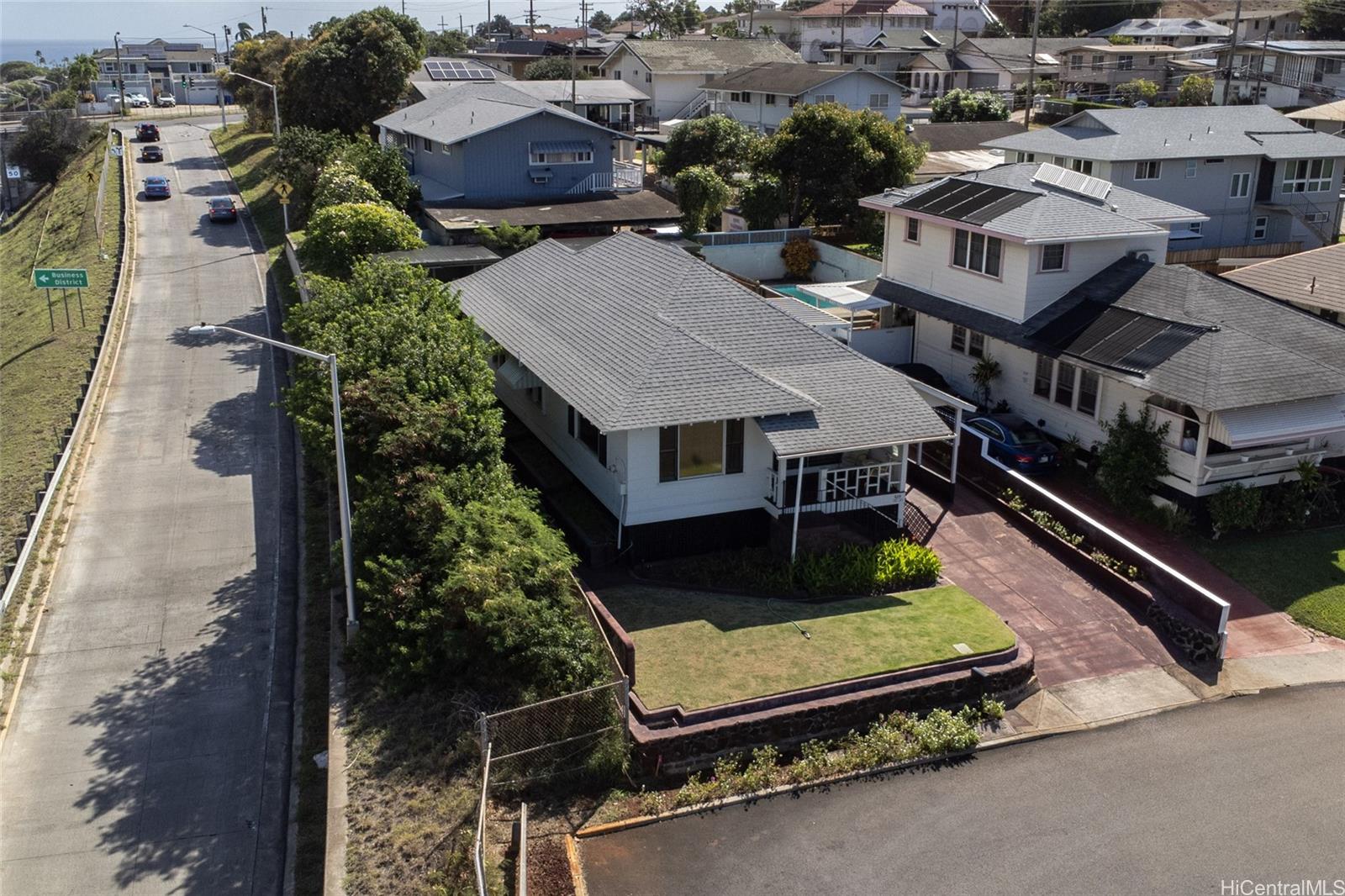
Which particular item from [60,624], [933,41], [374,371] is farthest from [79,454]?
[933,41]

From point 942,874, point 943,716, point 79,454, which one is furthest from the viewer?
point 79,454

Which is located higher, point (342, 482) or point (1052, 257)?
point (1052, 257)

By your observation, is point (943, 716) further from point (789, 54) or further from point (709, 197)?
point (789, 54)

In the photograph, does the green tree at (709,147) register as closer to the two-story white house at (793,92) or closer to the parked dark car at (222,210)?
the two-story white house at (793,92)

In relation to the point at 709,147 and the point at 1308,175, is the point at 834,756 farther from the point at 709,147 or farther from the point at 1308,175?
the point at 709,147

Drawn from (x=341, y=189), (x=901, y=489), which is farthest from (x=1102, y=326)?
(x=341, y=189)

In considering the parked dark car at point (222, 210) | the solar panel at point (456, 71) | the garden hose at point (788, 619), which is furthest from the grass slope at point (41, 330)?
the solar panel at point (456, 71)

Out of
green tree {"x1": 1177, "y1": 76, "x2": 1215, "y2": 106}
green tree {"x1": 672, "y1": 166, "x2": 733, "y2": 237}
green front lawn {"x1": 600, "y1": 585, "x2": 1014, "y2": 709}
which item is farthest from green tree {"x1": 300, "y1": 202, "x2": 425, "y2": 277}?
green tree {"x1": 1177, "y1": 76, "x2": 1215, "y2": 106}
